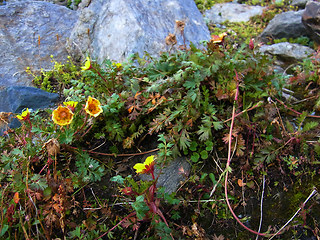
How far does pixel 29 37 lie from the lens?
455 centimetres

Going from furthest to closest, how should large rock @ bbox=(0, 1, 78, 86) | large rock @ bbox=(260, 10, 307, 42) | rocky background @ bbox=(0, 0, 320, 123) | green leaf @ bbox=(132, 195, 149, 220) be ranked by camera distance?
Answer: large rock @ bbox=(260, 10, 307, 42) → large rock @ bbox=(0, 1, 78, 86) → rocky background @ bbox=(0, 0, 320, 123) → green leaf @ bbox=(132, 195, 149, 220)

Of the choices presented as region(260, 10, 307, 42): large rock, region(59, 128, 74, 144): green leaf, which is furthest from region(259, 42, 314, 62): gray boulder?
region(59, 128, 74, 144): green leaf

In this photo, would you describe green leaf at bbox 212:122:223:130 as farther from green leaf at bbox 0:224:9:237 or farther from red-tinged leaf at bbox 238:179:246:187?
green leaf at bbox 0:224:9:237

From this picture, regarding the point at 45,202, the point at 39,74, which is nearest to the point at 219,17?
the point at 39,74

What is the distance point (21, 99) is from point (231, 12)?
5.32 meters

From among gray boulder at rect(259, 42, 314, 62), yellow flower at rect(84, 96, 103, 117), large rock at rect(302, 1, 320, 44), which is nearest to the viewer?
yellow flower at rect(84, 96, 103, 117)

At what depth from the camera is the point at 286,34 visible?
533 cm

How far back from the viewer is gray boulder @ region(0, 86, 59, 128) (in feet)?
10.3

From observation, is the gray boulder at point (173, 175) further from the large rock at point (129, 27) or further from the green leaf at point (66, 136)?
the large rock at point (129, 27)

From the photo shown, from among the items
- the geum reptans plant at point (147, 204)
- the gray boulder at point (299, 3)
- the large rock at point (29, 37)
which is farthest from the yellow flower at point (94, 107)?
the gray boulder at point (299, 3)

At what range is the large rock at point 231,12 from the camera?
615cm

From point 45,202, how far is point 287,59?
4433 mm

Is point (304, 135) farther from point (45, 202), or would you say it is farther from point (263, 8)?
point (263, 8)

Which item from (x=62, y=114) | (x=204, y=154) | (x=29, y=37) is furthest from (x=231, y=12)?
(x=62, y=114)
